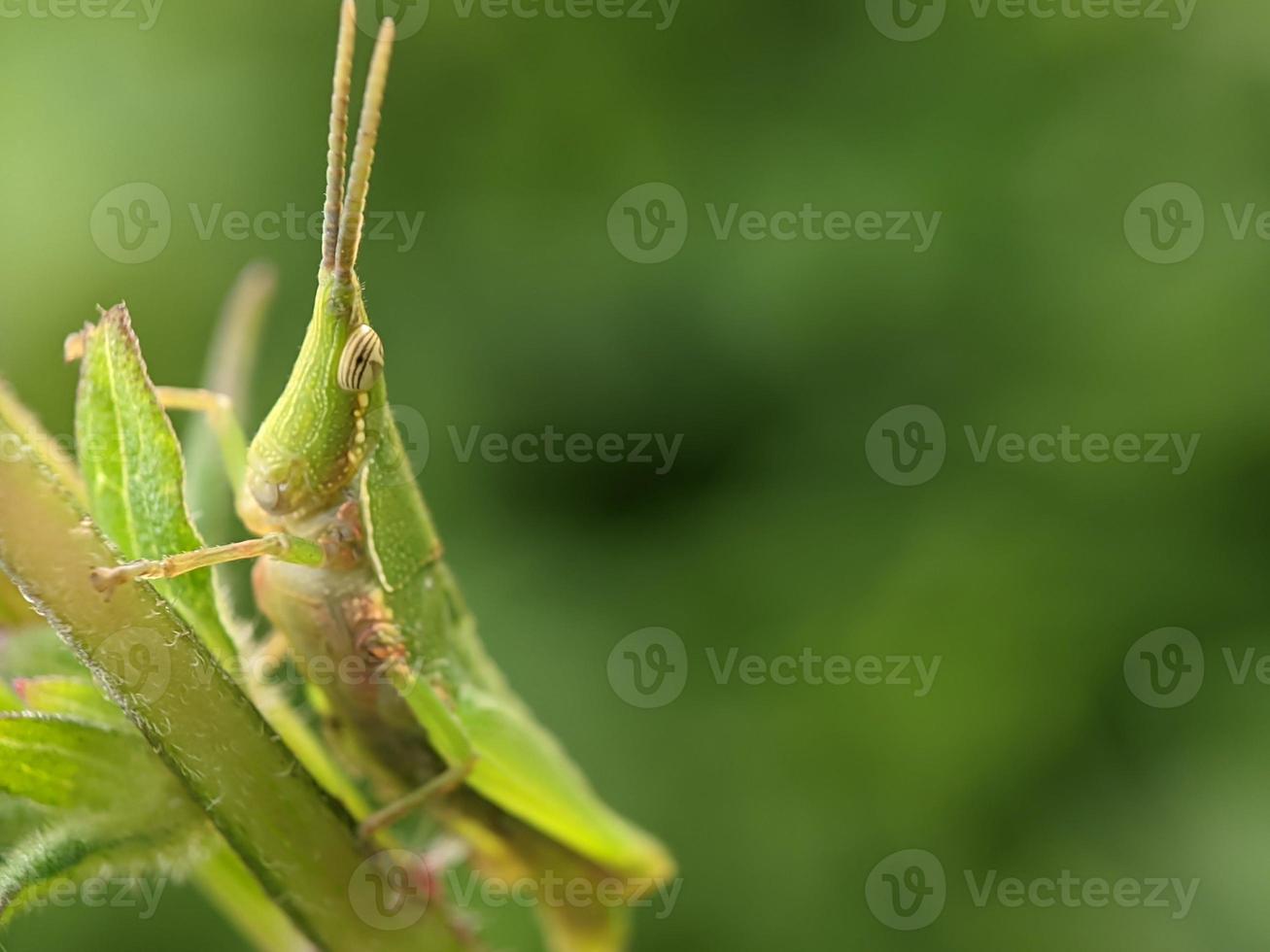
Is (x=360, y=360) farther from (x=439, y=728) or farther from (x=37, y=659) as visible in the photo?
(x=37, y=659)

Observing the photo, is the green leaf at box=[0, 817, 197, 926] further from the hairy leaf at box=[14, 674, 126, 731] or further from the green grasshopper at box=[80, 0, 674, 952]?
the green grasshopper at box=[80, 0, 674, 952]

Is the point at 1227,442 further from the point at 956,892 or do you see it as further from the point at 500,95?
the point at 500,95

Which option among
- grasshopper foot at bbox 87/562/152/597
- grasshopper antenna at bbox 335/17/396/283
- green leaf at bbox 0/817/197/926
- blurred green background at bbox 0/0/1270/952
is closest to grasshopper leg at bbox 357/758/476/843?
green leaf at bbox 0/817/197/926

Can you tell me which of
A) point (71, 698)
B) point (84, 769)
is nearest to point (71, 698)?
point (71, 698)

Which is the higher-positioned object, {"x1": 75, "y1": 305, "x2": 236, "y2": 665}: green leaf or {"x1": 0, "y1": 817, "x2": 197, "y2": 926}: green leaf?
{"x1": 75, "y1": 305, "x2": 236, "y2": 665}: green leaf

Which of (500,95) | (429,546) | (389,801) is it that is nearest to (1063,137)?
(500,95)

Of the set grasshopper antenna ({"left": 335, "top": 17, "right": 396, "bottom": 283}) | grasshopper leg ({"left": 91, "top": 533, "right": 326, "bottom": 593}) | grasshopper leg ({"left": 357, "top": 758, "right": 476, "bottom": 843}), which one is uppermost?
grasshopper antenna ({"left": 335, "top": 17, "right": 396, "bottom": 283})

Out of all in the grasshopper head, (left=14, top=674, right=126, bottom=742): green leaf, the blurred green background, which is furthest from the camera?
the blurred green background
